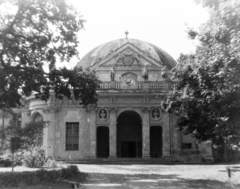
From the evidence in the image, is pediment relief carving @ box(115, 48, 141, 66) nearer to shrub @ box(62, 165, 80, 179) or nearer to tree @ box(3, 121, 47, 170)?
shrub @ box(62, 165, 80, 179)

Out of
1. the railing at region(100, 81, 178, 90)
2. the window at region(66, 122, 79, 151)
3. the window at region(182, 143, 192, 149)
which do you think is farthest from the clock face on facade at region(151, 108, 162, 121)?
the window at region(66, 122, 79, 151)

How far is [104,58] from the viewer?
41.0 metres

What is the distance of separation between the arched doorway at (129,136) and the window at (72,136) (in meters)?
5.31

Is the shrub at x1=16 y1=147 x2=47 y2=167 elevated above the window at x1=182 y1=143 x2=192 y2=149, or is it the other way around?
the window at x1=182 y1=143 x2=192 y2=149

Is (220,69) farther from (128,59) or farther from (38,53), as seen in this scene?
(128,59)

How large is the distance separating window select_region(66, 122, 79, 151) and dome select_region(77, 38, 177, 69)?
26.3 feet

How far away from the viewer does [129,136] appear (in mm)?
42000

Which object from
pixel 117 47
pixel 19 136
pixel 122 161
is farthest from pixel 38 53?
pixel 117 47

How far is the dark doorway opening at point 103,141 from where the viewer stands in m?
42.3

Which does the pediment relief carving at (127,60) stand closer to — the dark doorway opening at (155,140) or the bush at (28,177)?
the dark doorway opening at (155,140)

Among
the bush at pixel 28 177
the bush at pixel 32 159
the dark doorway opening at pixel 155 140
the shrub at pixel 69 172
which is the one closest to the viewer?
the bush at pixel 28 177

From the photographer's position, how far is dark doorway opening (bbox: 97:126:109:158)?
1666 inches

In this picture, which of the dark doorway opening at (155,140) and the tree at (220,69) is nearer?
the tree at (220,69)

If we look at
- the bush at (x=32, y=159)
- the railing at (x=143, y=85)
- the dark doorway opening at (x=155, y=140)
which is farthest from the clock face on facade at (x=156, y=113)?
the bush at (x=32, y=159)
